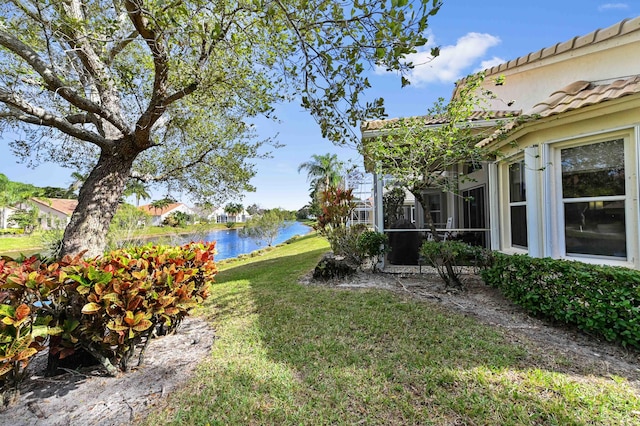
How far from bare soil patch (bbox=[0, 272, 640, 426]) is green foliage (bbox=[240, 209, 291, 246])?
23.1 m

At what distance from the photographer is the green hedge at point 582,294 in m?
3.49

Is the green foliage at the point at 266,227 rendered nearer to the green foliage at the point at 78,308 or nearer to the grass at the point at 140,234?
the grass at the point at 140,234

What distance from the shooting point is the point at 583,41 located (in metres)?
7.20

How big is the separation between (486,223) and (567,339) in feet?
17.2

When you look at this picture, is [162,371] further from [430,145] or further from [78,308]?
[430,145]

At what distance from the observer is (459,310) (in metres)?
5.11

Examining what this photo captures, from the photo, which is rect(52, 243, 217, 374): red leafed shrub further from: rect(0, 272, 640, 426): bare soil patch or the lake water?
the lake water

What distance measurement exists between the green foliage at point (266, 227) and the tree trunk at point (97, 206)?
74.8ft

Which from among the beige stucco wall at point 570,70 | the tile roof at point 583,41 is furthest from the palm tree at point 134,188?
the tile roof at point 583,41

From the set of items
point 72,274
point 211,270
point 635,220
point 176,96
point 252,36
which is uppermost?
point 252,36

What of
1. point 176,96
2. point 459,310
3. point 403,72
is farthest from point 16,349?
point 459,310

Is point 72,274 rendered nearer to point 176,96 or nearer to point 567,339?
point 176,96

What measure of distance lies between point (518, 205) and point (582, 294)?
120 inches

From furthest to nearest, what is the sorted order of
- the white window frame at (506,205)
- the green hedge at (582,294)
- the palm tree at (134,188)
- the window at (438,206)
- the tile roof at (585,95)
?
the window at (438,206) < the palm tree at (134,188) < the white window frame at (506,205) < the tile roof at (585,95) < the green hedge at (582,294)
